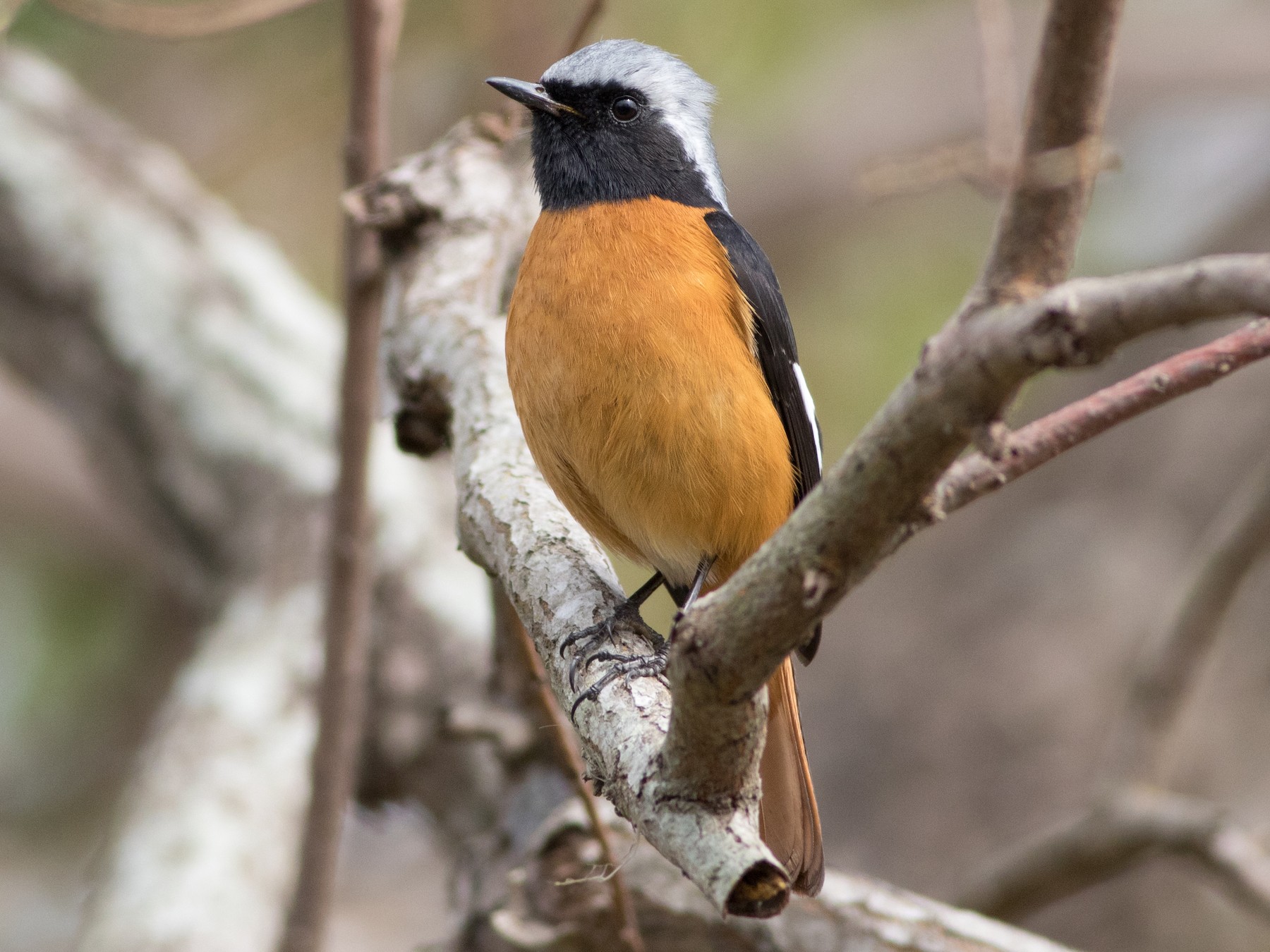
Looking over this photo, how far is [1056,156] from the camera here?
1.10m

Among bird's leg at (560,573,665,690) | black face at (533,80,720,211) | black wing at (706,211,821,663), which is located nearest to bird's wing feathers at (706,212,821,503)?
black wing at (706,211,821,663)

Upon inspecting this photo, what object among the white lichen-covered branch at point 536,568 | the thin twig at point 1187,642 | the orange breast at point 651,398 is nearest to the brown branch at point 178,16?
the white lichen-covered branch at point 536,568

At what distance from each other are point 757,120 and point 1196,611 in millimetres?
3930

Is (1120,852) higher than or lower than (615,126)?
lower

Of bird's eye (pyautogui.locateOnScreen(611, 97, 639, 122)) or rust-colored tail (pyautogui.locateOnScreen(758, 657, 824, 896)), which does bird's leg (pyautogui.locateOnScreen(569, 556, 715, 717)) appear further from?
bird's eye (pyautogui.locateOnScreen(611, 97, 639, 122))

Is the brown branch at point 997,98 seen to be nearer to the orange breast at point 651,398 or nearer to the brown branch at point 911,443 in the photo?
the brown branch at point 911,443

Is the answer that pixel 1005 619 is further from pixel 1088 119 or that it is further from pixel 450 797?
pixel 1088 119

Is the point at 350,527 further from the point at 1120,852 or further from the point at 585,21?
the point at 1120,852

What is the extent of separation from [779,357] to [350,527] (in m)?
1.33

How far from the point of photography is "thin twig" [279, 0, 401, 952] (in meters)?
3.30

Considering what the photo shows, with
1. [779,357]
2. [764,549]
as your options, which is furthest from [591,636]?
[779,357]

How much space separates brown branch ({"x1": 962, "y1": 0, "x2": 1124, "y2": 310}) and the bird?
1.40 metres

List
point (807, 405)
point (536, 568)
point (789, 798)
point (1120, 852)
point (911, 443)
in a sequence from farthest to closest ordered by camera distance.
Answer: point (1120, 852), point (807, 405), point (789, 798), point (536, 568), point (911, 443)

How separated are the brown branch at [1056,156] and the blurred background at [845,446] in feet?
13.3
